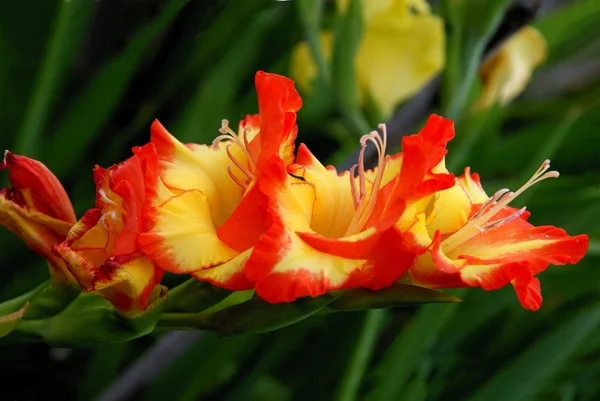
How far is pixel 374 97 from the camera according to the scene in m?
0.52

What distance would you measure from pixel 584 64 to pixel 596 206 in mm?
438

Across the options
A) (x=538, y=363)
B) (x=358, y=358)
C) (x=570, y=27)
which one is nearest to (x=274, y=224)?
(x=358, y=358)

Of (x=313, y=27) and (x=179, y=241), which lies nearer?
(x=179, y=241)

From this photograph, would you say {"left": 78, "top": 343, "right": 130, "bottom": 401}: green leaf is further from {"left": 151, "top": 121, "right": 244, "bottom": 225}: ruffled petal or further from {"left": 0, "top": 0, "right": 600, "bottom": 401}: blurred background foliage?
{"left": 151, "top": 121, "right": 244, "bottom": 225}: ruffled petal

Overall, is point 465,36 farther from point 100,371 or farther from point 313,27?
point 100,371

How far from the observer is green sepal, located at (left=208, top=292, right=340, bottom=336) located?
227 millimetres

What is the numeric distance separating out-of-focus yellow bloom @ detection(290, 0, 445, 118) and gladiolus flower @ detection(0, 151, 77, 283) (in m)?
0.31

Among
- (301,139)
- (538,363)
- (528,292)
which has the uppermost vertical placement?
(528,292)

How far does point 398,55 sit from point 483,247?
12.1 inches

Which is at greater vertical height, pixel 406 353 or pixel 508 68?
pixel 508 68

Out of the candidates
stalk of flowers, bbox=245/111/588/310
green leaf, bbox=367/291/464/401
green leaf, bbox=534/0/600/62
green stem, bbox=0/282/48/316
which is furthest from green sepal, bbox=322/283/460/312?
green leaf, bbox=534/0/600/62

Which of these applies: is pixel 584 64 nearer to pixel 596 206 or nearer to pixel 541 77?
pixel 541 77

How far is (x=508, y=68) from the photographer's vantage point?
0.53 metres

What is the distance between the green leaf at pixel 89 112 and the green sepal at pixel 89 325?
0.24 meters
